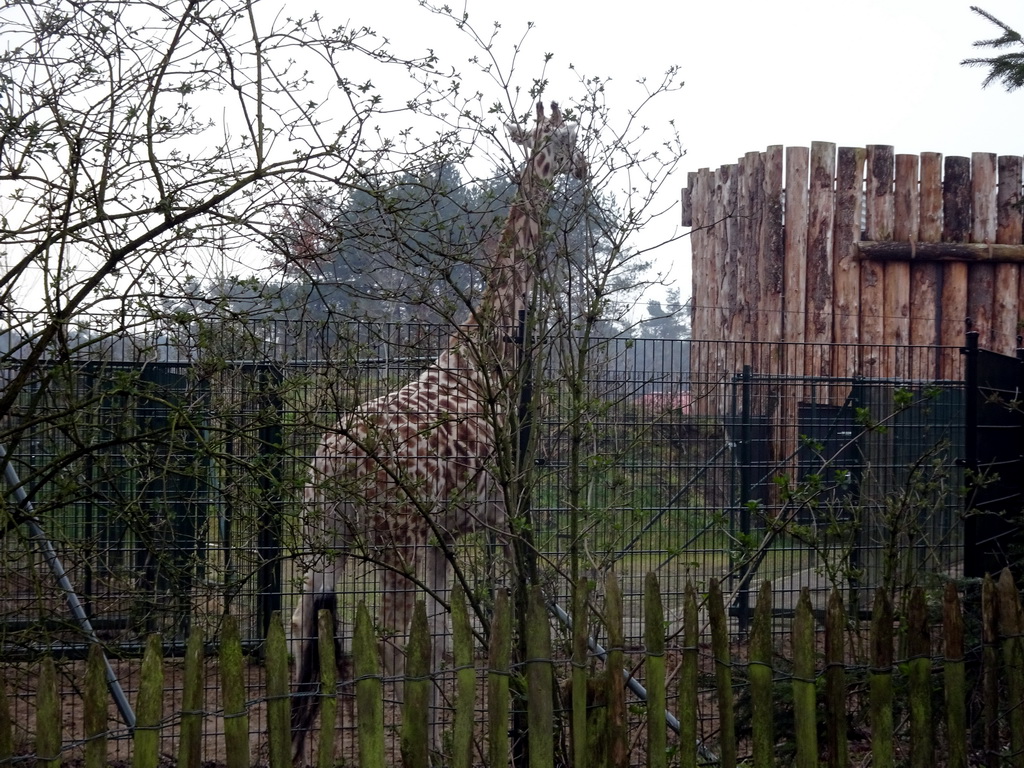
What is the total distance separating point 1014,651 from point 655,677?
4.30 feet

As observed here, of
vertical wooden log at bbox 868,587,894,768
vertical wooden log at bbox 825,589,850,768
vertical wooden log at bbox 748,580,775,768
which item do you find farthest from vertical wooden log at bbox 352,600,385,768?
vertical wooden log at bbox 868,587,894,768

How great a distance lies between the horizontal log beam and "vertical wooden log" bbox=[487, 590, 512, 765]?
10.1 meters

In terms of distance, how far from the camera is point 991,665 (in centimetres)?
361

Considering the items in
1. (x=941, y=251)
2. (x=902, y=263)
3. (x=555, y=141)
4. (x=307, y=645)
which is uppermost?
(x=941, y=251)

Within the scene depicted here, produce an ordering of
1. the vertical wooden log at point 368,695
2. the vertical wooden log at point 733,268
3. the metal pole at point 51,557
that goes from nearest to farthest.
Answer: the vertical wooden log at point 368,695, the metal pole at point 51,557, the vertical wooden log at point 733,268

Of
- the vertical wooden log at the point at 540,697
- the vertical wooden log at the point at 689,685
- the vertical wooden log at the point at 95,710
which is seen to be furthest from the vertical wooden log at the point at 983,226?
the vertical wooden log at the point at 95,710

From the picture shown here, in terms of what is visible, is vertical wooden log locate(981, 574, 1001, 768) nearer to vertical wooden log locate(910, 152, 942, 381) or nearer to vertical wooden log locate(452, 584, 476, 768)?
vertical wooden log locate(452, 584, 476, 768)

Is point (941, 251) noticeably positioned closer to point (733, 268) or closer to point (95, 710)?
point (733, 268)

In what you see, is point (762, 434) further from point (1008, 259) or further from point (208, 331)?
point (208, 331)

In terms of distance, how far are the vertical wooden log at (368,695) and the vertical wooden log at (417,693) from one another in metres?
0.08

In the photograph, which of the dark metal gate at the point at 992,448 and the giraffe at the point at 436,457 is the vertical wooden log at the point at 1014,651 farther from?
the dark metal gate at the point at 992,448

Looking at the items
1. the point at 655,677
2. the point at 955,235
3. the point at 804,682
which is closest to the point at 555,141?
the point at 655,677

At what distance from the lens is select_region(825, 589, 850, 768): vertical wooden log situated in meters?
3.36

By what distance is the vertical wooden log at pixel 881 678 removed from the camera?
339 cm
